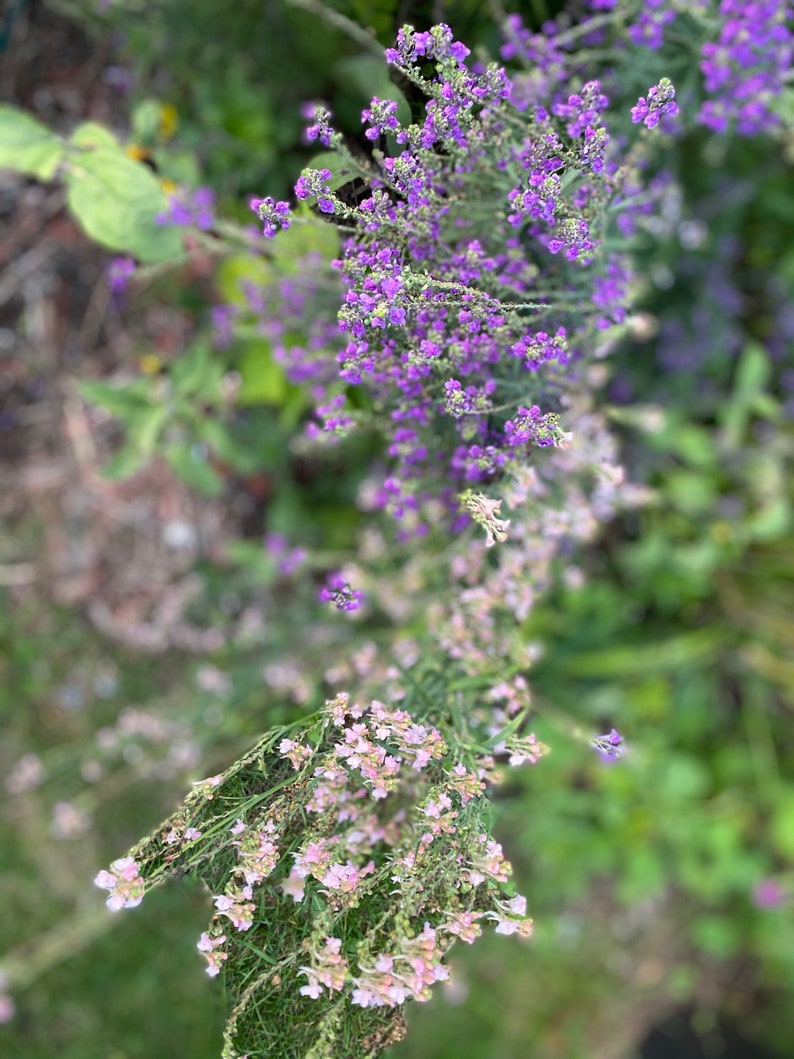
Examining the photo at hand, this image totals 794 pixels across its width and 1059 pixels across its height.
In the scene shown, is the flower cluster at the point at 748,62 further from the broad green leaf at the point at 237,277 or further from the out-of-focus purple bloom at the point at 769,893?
the out-of-focus purple bloom at the point at 769,893

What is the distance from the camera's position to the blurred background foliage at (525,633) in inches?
96.0

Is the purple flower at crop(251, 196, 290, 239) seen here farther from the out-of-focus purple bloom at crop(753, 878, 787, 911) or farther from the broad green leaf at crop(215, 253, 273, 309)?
the out-of-focus purple bloom at crop(753, 878, 787, 911)

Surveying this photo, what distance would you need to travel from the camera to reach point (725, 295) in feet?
9.10

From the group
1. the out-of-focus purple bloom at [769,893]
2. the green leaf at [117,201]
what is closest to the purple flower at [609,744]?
the green leaf at [117,201]

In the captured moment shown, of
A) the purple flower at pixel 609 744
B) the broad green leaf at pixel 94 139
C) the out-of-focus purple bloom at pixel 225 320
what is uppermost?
the broad green leaf at pixel 94 139

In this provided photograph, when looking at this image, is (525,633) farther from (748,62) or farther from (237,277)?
(748,62)

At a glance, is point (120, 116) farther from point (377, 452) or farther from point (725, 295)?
point (725, 295)

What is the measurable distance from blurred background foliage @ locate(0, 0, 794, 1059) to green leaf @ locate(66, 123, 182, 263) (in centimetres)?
54

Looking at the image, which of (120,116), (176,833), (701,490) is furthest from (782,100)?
(120,116)

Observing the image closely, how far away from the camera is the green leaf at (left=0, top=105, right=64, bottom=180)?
1756mm

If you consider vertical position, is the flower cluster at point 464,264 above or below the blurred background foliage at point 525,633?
above

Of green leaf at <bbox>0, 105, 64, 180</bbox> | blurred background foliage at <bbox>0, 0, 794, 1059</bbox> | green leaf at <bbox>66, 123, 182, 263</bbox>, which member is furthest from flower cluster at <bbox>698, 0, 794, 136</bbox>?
green leaf at <bbox>0, 105, 64, 180</bbox>

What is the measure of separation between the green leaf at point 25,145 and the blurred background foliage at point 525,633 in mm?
529

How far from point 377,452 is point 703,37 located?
1.52m
